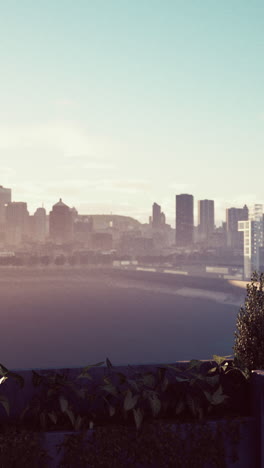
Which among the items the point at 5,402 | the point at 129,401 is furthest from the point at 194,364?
the point at 5,402

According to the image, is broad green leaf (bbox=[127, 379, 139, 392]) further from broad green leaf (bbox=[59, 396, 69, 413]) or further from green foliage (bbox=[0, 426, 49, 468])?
green foliage (bbox=[0, 426, 49, 468])

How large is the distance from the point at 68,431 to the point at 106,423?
0.68 metres

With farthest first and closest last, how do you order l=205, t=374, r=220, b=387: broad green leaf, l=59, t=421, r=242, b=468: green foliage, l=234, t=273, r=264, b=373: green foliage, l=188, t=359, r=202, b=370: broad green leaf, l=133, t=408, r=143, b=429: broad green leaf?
l=234, t=273, r=264, b=373: green foliage < l=188, t=359, r=202, b=370: broad green leaf < l=205, t=374, r=220, b=387: broad green leaf < l=133, t=408, r=143, b=429: broad green leaf < l=59, t=421, r=242, b=468: green foliage

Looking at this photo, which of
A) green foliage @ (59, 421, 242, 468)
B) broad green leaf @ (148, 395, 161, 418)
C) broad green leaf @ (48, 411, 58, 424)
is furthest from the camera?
broad green leaf @ (148, 395, 161, 418)

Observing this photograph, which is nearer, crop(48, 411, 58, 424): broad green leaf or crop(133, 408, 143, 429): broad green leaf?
crop(133, 408, 143, 429): broad green leaf

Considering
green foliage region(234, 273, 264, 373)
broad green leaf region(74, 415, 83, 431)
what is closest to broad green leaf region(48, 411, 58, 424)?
broad green leaf region(74, 415, 83, 431)

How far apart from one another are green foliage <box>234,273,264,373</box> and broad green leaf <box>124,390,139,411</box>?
1.92 metres

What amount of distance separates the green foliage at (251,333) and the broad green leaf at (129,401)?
1924 millimetres

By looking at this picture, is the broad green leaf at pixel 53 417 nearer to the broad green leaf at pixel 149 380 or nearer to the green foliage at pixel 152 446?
the green foliage at pixel 152 446

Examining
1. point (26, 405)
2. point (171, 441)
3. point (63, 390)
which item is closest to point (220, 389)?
point (171, 441)

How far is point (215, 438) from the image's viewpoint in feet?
22.0

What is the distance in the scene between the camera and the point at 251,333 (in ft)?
27.3

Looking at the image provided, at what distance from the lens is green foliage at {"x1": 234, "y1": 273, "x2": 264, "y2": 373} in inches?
320

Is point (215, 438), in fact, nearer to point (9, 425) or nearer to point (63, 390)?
point (63, 390)
